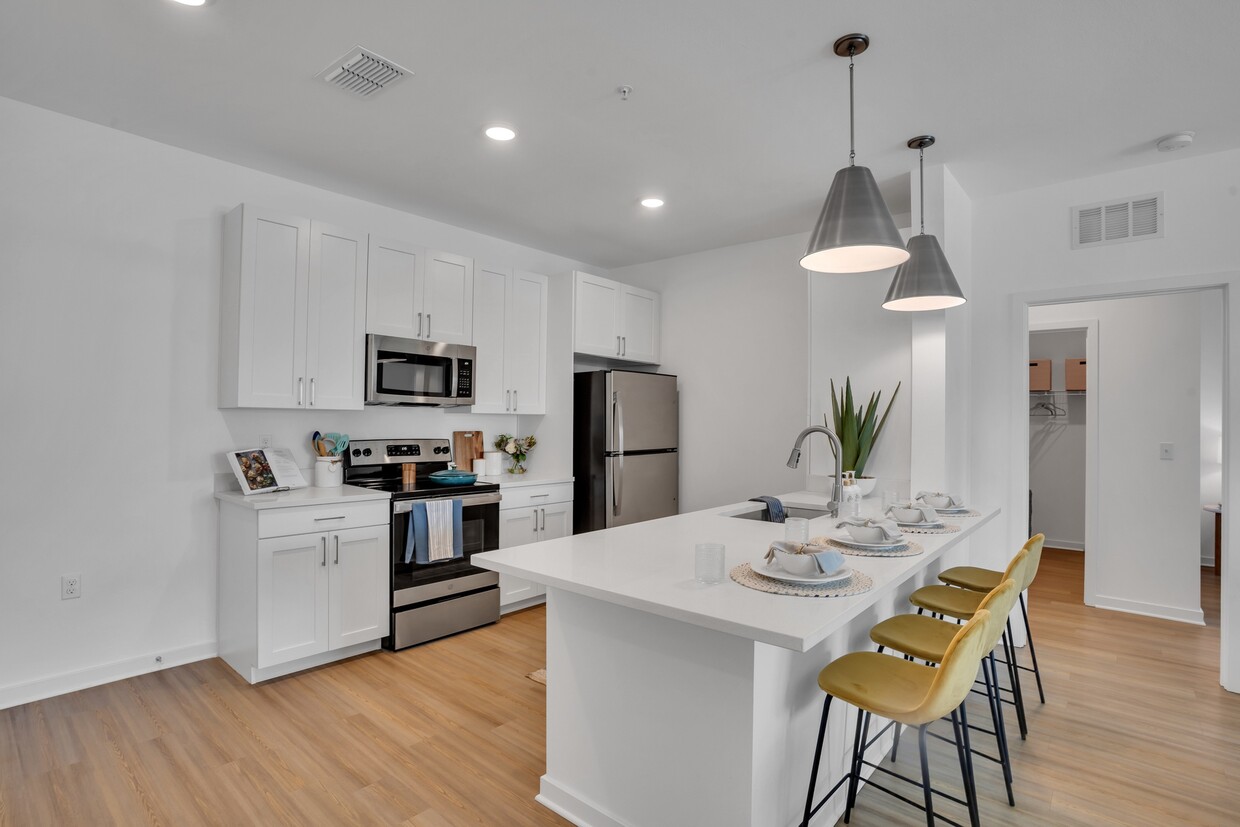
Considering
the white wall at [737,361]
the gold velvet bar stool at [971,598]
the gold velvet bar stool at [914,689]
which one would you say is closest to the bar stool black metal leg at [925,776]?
the gold velvet bar stool at [914,689]

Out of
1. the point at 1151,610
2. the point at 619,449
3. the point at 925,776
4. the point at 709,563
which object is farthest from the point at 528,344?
the point at 1151,610

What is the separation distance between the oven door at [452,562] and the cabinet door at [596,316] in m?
1.39

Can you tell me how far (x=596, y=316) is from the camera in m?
4.75

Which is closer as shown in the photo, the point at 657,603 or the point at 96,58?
the point at 657,603

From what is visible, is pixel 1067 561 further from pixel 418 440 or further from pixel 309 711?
pixel 309 711

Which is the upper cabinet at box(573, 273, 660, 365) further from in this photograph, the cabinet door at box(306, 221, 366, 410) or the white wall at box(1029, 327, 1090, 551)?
the white wall at box(1029, 327, 1090, 551)

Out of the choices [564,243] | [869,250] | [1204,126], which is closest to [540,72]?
[869,250]

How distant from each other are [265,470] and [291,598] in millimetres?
703

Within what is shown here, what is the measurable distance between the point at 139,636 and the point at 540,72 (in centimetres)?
324

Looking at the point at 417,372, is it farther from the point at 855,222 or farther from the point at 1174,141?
the point at 1174,141

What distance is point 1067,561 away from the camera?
5.61 meters

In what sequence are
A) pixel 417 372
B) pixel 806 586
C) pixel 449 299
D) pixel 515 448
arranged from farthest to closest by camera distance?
pixel 515 448 < pixel 449 299 < pixel 417 372 < pixel 806 586

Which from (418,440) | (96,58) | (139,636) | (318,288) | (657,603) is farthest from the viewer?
(418,440)

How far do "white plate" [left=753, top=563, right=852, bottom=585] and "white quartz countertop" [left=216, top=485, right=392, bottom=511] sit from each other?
231cm
